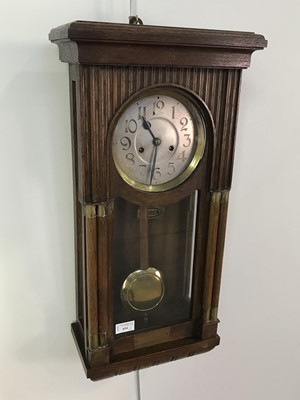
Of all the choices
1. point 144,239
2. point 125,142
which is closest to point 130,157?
point 125,142

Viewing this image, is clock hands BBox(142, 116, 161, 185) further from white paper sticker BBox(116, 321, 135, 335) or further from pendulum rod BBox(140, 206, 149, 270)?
white paper sticker BBox(116, 321, 135, 335)

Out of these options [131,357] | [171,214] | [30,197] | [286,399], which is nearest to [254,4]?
[171,214]

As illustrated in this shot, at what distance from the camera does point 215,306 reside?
823mm

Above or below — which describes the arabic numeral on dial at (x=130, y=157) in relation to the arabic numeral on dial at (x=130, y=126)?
below

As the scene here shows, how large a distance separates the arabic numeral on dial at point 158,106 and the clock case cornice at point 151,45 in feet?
0.22

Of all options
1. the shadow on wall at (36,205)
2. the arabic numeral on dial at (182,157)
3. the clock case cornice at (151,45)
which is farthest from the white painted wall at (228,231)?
the arabic numeral on dial at (182,157)

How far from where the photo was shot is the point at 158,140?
0.69 metres

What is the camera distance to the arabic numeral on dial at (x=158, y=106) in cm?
67

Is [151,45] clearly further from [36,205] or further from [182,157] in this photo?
[36,205]

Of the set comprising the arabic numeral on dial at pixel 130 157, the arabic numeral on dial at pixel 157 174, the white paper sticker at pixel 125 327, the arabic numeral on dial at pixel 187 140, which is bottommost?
the white paper sticker at pixel 125 327

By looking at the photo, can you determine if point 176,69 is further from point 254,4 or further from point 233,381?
point 233,381

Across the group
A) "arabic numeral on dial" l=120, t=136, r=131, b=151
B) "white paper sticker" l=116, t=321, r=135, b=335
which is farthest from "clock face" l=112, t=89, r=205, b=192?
"white paper sticker" l=116, t=321, r=135, b=335

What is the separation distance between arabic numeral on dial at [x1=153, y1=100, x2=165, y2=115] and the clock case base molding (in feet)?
1.40

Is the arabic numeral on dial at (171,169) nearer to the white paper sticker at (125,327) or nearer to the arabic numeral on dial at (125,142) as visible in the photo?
the arabic numeral on dial at (125,142)
